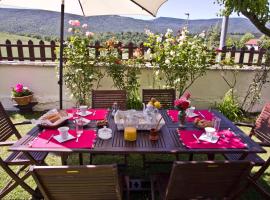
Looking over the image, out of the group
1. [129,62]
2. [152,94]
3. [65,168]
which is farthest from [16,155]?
[129,62]

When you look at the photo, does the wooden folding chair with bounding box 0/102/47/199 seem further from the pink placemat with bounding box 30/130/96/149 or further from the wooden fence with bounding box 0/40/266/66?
the wooden fence with bounding box 0/40/266/66

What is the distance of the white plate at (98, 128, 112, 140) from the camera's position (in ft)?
8.00

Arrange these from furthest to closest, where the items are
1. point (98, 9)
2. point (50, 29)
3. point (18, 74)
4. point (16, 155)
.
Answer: point (50, 29), point (18, 74), point (98, 9), point (16, 155)

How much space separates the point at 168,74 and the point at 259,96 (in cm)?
226

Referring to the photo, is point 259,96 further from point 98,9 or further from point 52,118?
point 52,118

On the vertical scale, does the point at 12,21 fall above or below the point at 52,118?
above

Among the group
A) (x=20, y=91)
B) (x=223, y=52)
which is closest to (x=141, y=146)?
(x=20, y=91)

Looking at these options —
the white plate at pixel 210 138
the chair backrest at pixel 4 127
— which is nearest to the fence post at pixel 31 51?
the chair backrest at pixel 4 127

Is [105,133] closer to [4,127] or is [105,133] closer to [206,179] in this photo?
[206,179]

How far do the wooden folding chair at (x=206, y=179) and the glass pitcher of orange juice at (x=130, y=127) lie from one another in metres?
0.63

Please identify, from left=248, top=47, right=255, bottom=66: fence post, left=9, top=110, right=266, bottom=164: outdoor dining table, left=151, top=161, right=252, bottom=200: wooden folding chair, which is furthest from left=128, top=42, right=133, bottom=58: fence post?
left=151, top=161, right=252, bottom=200: wooden folding chair

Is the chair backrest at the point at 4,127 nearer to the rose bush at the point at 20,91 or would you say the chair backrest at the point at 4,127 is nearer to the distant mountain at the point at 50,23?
the rose bush at the point at 20,91

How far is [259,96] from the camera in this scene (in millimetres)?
5547

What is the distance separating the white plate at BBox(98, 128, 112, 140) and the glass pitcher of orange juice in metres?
0.18
